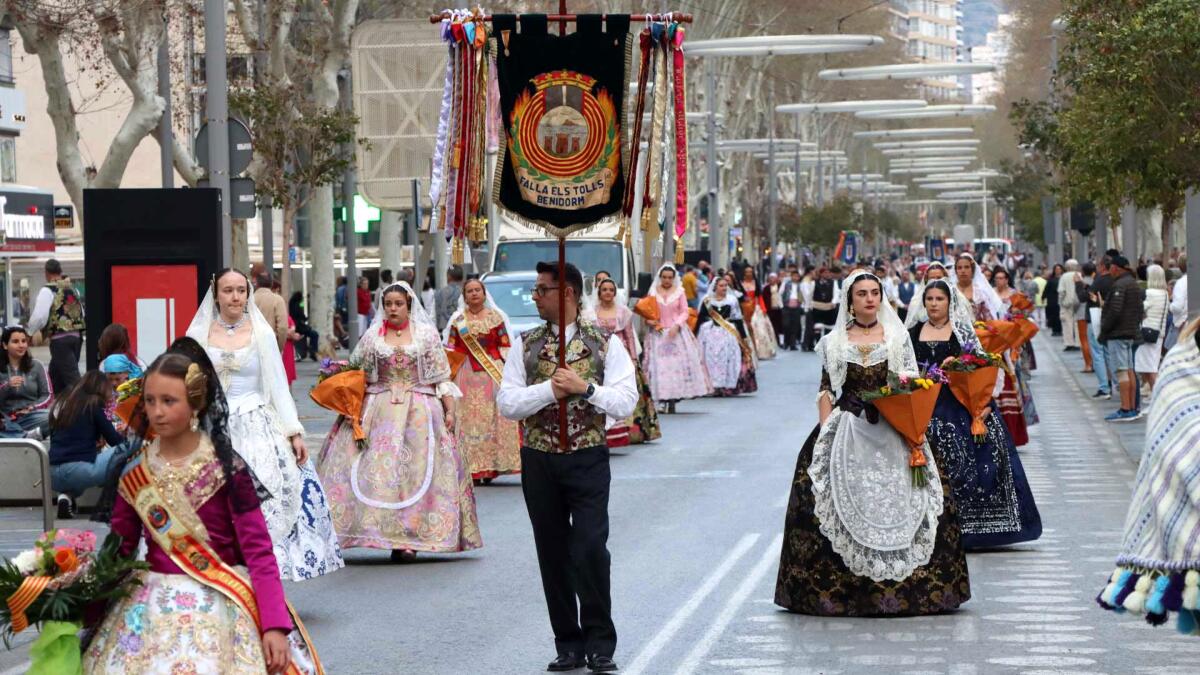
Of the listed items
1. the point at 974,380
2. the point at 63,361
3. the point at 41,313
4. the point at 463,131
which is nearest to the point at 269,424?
the point at 463,131

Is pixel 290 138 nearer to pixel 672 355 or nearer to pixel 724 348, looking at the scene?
pixel 724 348

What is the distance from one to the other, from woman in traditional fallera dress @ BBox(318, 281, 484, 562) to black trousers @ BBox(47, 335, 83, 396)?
8.58 m

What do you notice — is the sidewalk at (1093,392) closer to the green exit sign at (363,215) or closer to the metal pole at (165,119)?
the metal pole at (165,119)

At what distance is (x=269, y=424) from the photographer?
11.0m

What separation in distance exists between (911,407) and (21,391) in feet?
31.7

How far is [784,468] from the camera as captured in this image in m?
19.1

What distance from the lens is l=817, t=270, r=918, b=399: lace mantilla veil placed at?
11.0 metres

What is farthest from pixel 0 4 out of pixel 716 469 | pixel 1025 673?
pixel 1025 673

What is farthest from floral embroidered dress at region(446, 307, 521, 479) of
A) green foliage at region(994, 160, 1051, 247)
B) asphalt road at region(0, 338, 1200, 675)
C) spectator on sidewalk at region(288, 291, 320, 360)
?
green foliage at region(994, 160, 1051, 247)

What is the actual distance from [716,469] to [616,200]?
31.1 feet

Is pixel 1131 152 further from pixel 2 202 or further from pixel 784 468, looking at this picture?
pixel 2 202

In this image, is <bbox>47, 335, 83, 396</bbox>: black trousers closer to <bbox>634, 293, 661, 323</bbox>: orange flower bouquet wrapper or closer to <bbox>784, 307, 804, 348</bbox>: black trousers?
A: <bbox>634, 293, 661, 323</bbox>: orange flower bouquet wrapper

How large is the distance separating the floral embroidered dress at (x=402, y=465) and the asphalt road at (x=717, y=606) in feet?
0.71

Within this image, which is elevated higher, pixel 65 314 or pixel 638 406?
pixel 65 314
